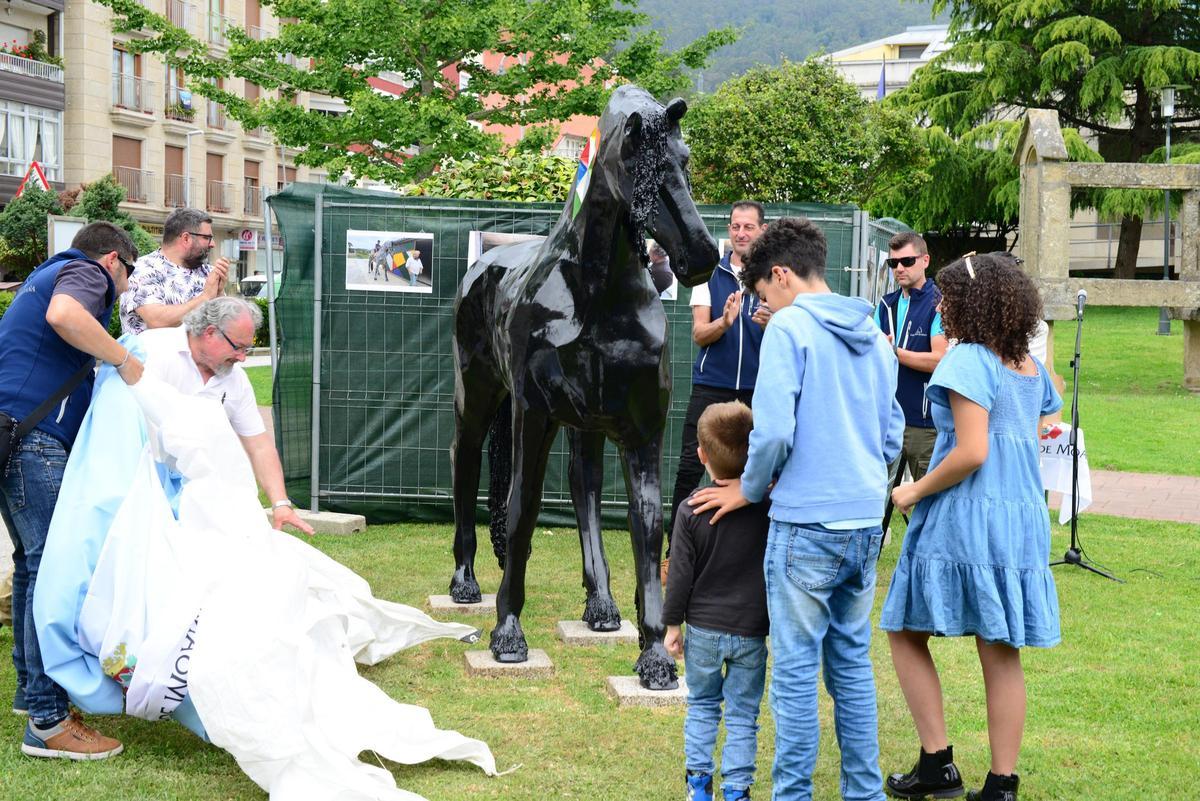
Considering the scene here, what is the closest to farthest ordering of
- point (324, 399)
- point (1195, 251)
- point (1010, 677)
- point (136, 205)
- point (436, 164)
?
1. point (1010, 677)
2. point (324, 399)
3. point (1195, 251)
4. point (436, 164)
5. point (136, 205)

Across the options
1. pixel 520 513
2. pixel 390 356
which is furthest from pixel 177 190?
pixel 520 513

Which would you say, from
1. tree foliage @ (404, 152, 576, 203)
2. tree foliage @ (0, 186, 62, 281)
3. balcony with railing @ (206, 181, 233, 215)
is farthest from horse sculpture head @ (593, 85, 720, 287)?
balcony with railing @ (206, 181, 233, 215)

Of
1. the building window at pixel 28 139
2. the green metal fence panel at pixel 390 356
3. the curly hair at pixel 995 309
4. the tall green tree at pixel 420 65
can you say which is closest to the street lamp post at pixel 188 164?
the building window at pixel 28 139

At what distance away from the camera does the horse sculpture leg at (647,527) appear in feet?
17.8

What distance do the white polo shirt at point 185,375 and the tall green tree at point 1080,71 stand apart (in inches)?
1065

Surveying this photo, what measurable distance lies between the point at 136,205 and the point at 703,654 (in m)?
44.2

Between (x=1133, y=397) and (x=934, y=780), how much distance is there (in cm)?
1469

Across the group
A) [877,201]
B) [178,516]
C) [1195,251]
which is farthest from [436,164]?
[178,516]

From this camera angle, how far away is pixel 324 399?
367 inches

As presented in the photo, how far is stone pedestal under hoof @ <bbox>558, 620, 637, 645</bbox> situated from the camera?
6.17 m

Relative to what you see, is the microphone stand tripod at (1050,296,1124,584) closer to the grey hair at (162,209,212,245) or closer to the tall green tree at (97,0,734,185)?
the grey hair at (162,209,212,245)

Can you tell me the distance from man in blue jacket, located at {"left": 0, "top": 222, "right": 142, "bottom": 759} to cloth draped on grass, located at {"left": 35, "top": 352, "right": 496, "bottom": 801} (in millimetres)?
109

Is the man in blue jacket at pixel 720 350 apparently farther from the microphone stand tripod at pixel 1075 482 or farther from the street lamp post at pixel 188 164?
the street lamp post at pixel 188 164

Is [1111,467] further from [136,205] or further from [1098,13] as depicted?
[136,205]
